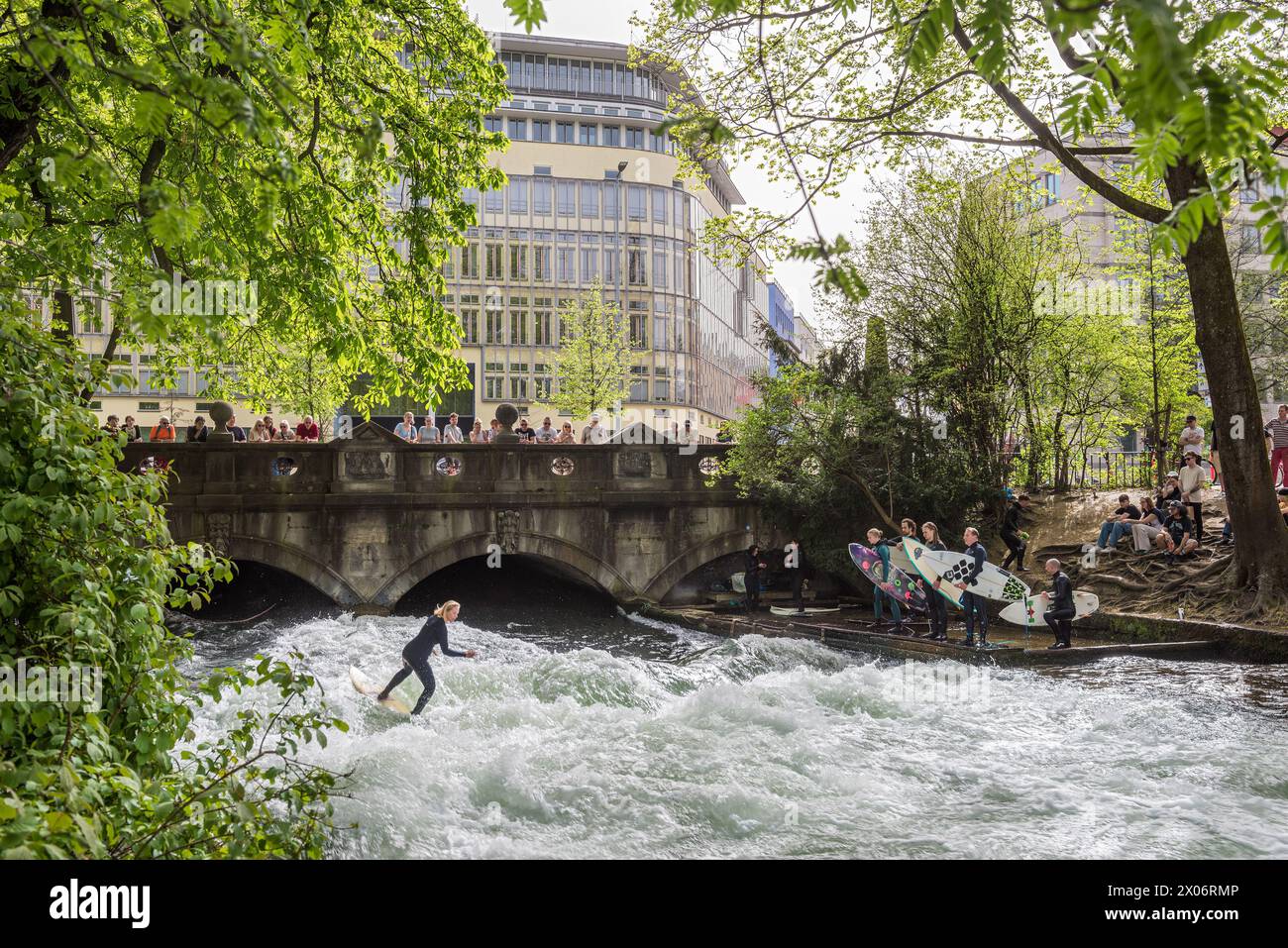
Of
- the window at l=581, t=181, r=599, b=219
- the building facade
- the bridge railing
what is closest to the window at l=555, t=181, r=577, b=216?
the building facade

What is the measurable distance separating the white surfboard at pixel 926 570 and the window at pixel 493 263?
1838 inches

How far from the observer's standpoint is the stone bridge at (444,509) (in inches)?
824

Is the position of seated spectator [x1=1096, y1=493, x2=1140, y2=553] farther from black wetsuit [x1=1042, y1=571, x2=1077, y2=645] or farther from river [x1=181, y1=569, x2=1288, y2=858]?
river [x1=181, y1=569, x2=1288, y2=858]

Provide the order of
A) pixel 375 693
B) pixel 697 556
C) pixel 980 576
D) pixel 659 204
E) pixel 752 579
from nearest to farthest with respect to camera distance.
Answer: pixel 375 693, pixel 980 576, pixel 752 579, pixel 697 556, pixel 659 204

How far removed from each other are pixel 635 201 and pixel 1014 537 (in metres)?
44.8

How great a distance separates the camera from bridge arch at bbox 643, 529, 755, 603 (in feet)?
78.4

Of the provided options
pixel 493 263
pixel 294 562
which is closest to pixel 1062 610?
pixel 294 562

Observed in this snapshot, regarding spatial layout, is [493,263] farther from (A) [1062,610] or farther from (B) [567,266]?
(A) [1062,610]

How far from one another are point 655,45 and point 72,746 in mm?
14802

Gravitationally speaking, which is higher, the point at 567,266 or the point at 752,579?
the point at 567,266

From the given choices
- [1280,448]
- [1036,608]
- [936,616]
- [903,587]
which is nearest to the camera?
[936,616]

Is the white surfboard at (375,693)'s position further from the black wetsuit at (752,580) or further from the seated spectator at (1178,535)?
the seated spectator at (1178,535)

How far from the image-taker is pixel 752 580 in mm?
22250

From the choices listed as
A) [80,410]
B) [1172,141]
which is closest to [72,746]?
[80,410]
